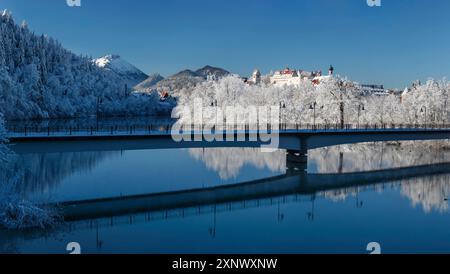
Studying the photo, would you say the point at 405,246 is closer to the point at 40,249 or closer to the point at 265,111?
the point at 40,249

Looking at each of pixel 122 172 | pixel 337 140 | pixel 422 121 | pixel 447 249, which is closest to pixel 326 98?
pixel 422 121

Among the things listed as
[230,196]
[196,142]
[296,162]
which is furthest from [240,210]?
[296,162]

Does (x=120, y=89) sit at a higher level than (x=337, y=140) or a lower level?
higher

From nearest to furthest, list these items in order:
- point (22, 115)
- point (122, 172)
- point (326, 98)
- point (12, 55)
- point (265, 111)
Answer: point (122, 172) < point (326, 98) < point (22, 115) < point (265, 111) < point (12, 55)

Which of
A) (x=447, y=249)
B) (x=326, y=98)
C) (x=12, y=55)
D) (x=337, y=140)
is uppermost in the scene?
(x=12, y=55)

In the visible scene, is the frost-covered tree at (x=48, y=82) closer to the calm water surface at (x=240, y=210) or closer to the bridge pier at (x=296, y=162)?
the calm water surface at (x=240, y=210)

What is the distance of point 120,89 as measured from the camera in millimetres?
153125

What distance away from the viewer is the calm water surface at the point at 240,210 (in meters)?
21.7

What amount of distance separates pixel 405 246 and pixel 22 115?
273 feet

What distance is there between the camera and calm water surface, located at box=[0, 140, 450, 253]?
21.7m

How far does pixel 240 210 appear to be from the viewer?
29.6m

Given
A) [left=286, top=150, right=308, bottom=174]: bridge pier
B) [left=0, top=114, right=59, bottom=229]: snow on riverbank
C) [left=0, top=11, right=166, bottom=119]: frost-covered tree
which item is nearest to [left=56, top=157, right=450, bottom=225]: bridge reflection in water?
[left=286, top=150, right=308, bottom=174]: bridge pier

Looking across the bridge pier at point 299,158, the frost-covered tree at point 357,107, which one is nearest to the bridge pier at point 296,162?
the bridge pier at point 299,158

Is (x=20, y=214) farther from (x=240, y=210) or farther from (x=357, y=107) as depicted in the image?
(x=357, y=107)
